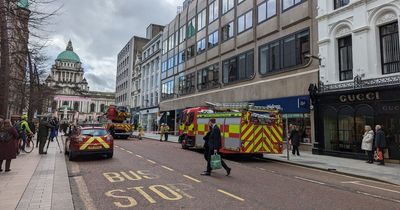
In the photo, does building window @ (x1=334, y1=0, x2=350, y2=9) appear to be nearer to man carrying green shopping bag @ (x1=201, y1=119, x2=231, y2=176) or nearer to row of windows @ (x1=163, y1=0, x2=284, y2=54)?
row of windows @ (x1=163, y1=0, x2=284, y2=54)

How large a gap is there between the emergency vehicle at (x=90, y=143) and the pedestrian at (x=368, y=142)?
12.0 meters

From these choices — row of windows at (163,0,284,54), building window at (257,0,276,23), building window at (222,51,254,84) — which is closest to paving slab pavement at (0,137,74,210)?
building window at (222,51,254,84)

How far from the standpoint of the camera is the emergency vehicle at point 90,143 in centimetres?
1468

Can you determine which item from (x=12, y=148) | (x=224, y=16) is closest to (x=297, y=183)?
(x=12, y=148)

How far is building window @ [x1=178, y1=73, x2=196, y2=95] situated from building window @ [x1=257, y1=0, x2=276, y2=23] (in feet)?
46.8

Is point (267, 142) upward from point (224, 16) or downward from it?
downward

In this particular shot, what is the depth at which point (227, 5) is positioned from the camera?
1282 inches

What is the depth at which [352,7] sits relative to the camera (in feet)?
61.4

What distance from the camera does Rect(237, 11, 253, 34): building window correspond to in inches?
1116

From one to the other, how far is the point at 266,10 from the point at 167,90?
25.7 metres

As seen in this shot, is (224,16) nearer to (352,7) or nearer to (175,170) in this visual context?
(352,7)

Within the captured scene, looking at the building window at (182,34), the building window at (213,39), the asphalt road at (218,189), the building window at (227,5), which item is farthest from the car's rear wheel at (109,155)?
the building window at (182,34)

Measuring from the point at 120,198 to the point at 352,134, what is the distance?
48.1 feet

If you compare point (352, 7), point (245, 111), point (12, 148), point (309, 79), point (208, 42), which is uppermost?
point (208, 42)
